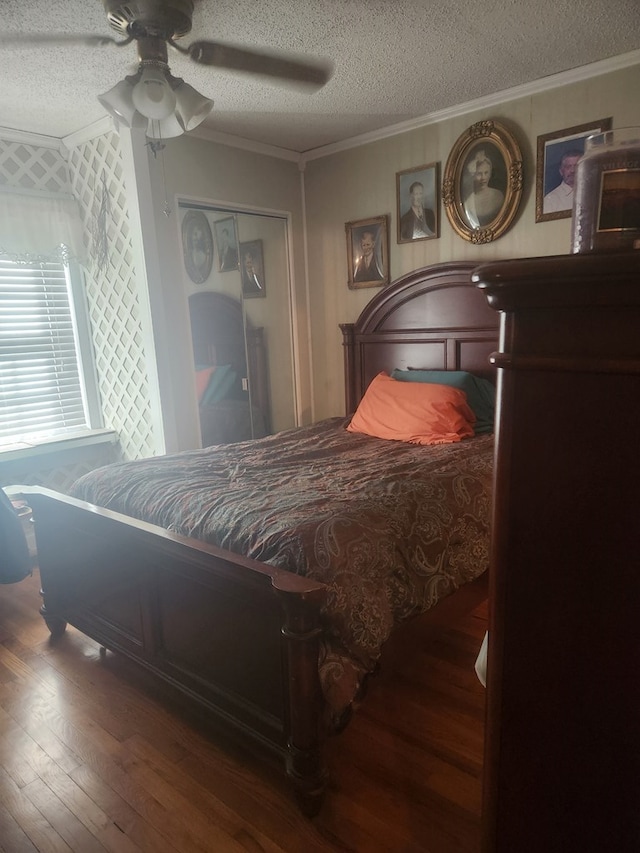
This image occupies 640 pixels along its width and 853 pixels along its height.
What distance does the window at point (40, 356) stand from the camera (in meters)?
3.49

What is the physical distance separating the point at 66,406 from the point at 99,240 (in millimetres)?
1130

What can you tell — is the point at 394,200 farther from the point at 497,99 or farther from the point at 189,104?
the point at 189,104

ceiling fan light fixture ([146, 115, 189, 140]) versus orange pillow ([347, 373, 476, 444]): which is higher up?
ceiling fan light fixture ([146, 115, 189, 140])

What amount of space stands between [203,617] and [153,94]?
1.87 m

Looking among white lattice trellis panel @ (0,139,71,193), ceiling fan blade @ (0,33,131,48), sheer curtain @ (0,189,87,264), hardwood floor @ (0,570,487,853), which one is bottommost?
hardwood floor @ (0,570,487,853)

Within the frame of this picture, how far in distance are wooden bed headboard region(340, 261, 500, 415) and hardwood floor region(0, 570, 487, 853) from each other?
1.77 meters

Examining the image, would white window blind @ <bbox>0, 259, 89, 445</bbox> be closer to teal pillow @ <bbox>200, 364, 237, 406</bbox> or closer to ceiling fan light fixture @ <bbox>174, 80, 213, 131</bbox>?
teal pillow @ <bbox>200, 364, 237, 406</bbox>

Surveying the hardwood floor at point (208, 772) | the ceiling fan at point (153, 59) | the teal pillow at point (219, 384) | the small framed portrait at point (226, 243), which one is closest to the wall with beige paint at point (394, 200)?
the small framed portrait at point (226, 243)

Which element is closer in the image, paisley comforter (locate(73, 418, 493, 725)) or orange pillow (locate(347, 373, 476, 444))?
paisley comforter (locate(73, 418, 493, 725))

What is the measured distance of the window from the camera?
3.49 meters

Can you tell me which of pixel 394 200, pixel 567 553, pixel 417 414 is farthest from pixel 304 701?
pixel 394 200

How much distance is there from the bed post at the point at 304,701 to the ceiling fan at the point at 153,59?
72.1 inches

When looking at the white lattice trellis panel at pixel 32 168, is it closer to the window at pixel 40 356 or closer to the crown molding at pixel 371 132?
the crown molding at pixel 371 132

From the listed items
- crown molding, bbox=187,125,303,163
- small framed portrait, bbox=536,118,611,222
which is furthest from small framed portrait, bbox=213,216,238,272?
small framed portrait, bbox=536,118,611,222
